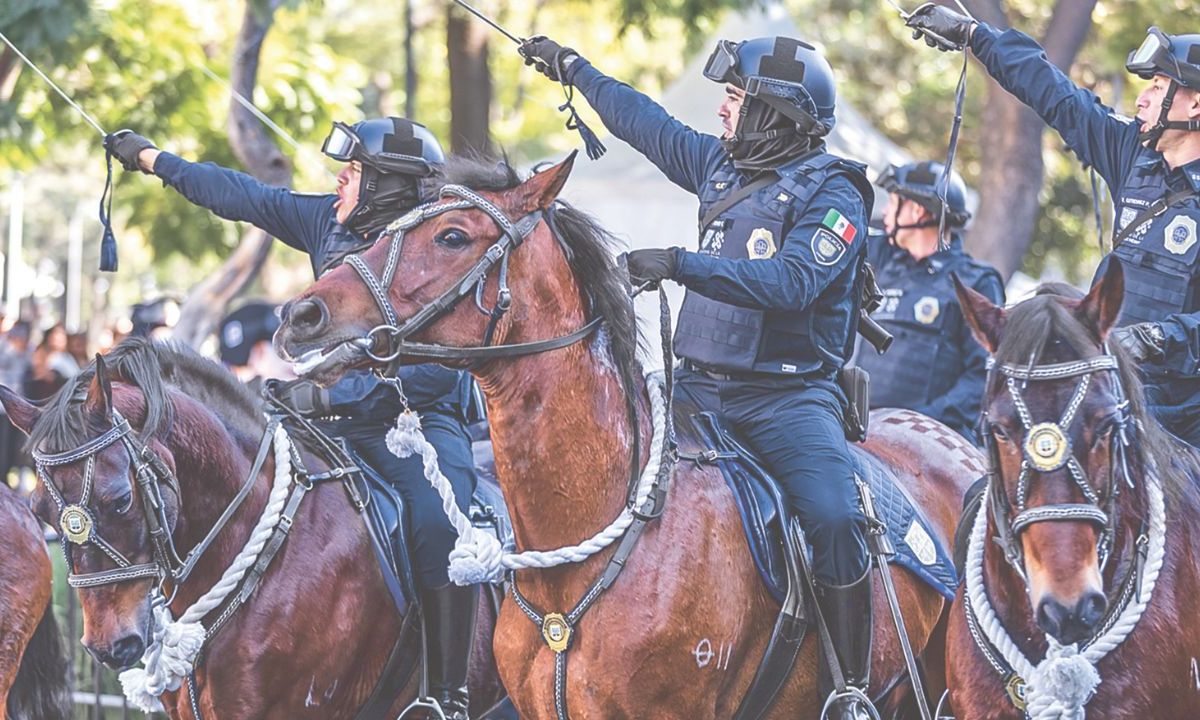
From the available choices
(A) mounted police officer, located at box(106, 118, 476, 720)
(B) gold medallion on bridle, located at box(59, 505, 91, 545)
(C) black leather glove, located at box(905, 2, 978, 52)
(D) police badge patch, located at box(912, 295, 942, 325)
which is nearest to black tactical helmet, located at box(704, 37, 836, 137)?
(C) black leather glove, located at box(905, 2, 978, 52)

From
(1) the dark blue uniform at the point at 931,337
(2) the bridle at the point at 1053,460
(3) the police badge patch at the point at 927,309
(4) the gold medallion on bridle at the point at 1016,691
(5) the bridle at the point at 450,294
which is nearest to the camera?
(2) the bridle at the point at 1053,460

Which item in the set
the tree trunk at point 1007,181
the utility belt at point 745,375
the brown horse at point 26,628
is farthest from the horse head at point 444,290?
the tree trunk at point 1007,181

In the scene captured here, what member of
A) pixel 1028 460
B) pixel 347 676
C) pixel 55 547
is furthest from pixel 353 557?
pixel 55 547

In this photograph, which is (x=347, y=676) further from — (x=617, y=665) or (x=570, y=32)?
(x=570, y=32)

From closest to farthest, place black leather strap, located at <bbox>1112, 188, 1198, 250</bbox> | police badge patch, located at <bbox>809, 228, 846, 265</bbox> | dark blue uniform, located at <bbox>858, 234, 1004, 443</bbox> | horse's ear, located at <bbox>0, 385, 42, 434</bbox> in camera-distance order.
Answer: police badge patch, located at <bbox>809, 228, 846, 265</bbox>, black leather strap, located at <bbox>1112, 188, 1198, 250</bbox>, horse's ear, located at <bbox>0, 385, 42, 434</bbox>, dark blue uniform, located at <bbox>858, 234, 1004, 443</bbox>

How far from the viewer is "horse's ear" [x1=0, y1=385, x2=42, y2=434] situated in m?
5.76

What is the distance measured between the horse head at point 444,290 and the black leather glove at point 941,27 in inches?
60.5

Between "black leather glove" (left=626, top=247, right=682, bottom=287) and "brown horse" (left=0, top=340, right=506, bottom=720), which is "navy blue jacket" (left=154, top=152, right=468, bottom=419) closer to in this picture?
"brown horse" (left=0, top=340, right=506, bottom=720)

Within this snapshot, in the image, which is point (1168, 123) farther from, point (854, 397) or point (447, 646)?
point (447, 646)

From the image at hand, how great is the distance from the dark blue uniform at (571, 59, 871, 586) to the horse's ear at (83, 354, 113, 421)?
6.58 feet

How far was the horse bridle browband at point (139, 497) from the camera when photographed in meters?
5.38

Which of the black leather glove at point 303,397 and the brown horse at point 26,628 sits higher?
the black leather glove at point 303,397

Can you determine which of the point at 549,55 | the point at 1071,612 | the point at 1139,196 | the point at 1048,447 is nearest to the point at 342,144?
the point at 549,55

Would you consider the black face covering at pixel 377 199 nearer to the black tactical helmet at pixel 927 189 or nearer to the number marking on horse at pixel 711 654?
the number marking on horse at pixel 711 654
